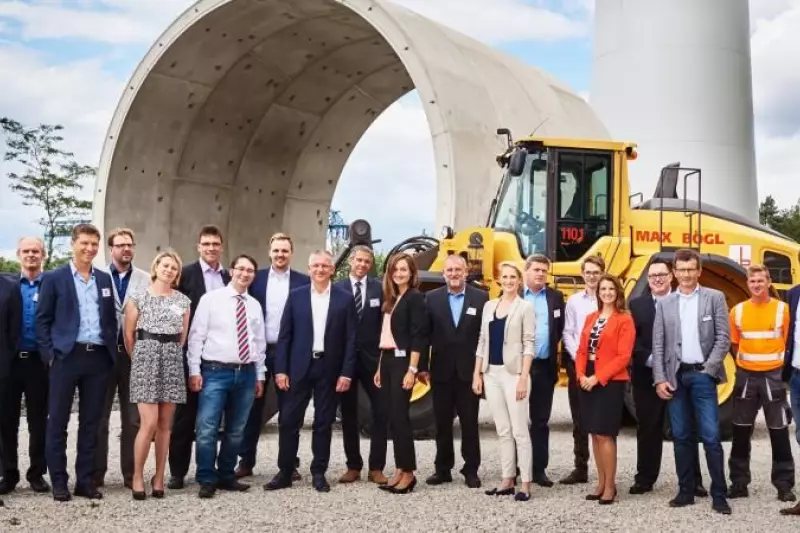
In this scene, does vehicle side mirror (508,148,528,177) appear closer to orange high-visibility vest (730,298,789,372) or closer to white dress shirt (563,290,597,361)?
white dress shirt (563,290,597,361)

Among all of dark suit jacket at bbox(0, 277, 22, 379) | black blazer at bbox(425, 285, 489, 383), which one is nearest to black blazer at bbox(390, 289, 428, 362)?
black blazer at bbox(425, 285, 489, 383)

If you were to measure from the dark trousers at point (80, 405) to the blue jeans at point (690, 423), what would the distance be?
3.44 metres

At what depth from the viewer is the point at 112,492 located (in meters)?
6.10

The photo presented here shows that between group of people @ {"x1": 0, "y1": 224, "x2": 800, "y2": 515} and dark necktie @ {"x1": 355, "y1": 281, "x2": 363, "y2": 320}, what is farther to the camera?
dark necktie @ {"x1": 355, "y1": 281, "x2": 363, "y2": 320}

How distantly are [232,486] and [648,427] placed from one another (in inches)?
104

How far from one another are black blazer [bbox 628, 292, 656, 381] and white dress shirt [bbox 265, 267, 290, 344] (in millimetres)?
2290

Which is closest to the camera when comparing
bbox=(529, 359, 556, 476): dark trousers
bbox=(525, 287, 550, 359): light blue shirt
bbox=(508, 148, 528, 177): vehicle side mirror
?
bbox=(529, 359, 556, 476): dark trousers

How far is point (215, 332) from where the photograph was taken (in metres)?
6.18

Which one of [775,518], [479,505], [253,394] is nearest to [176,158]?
[253,394]

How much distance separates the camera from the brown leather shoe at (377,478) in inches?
250

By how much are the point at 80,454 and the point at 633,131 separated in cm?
1595

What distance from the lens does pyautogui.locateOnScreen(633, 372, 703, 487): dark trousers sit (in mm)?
6238

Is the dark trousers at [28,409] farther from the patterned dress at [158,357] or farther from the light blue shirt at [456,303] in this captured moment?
the light blue shirt at [456,303]

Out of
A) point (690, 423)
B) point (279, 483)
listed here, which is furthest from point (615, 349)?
point (279, 483)
